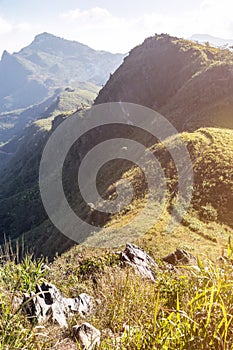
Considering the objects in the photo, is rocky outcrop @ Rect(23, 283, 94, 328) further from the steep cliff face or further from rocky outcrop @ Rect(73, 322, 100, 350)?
the steep cliff face

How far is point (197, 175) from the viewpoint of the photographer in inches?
1385

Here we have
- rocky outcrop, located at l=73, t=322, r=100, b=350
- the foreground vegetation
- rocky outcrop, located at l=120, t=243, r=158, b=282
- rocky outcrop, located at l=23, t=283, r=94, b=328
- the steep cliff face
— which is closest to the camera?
the foreground vegetation

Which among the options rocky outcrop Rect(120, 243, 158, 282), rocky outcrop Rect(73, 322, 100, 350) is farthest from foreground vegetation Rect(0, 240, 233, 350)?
rocky outcrop Rect(120, 243, 158, 282)

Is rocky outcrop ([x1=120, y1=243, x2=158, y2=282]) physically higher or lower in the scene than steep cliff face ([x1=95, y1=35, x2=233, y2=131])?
lower

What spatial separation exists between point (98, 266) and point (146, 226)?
1800cm

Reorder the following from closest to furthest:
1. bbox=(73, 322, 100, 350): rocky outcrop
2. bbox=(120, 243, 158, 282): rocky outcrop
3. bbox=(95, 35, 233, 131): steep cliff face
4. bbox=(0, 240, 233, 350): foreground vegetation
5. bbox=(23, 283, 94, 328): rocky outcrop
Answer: bbox=(0, 240, 233, 350): foreground vegetation → bbox=(73, 322, 100, 350): rocky outcrop → bbox=(23, 283, 94, 328): rocky outcrop → bbox=(120, 243, 158, 282): rocky outcrop → bbox=(95, 35, 233, 131): steep cliff face

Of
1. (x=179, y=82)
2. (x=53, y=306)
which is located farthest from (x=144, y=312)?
(x=179, y=82)

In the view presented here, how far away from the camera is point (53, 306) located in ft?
19.9

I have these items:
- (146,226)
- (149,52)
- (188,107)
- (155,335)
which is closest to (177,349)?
(155,335)

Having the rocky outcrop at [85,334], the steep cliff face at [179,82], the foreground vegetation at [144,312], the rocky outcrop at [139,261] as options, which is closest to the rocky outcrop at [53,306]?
the foreground vegetation at [144,312]

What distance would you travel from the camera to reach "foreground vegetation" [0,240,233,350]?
3107 millimetres

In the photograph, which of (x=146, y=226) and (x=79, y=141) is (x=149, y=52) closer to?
(x=79, y=141)

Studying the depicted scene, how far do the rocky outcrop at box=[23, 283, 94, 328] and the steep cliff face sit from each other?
43537mm

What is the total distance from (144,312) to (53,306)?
2408 millimetres
